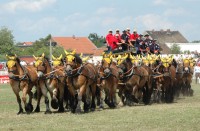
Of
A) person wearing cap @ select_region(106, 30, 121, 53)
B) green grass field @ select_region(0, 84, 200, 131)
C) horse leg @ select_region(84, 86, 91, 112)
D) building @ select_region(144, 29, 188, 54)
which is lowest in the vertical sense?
green grass field @ select_region(0, 84, 200, 131)

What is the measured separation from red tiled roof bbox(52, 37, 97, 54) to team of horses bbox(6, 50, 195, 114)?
89.6m

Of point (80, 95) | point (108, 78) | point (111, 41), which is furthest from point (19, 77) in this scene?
point (111, 41)

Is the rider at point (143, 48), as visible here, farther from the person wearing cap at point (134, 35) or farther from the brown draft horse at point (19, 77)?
the brown draft horse at point (19, 77)

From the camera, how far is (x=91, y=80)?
20594 mm

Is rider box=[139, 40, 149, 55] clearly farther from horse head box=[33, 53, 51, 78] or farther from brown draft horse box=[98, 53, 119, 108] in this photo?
horse head box=[33, 53, 51, 78]

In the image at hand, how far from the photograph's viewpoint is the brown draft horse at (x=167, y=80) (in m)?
25.8

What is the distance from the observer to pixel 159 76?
25.6 meters

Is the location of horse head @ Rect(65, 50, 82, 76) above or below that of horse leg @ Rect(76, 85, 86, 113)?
above

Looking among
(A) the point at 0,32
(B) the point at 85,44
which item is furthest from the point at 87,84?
(B) the point at 85,44

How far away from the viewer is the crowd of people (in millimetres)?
25859

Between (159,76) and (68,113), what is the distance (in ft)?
22.9

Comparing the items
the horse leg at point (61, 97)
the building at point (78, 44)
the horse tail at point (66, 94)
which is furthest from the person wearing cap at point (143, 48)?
the building at point (78, 44)

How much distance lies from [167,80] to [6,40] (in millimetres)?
85890

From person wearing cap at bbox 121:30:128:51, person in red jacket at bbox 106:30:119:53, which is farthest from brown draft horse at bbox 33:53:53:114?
person wearing cap at bbox 121:30:128:51
